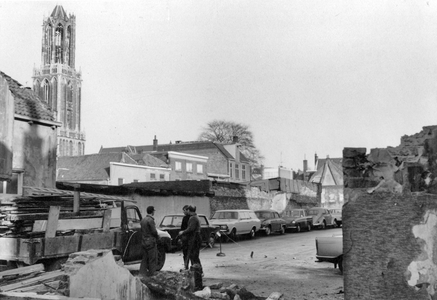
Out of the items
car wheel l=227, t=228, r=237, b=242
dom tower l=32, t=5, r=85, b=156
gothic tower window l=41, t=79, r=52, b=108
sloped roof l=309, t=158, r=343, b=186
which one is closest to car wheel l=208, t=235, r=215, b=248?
car wheel l=227, t=228, r=237, b=242

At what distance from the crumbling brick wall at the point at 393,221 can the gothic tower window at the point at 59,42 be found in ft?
479

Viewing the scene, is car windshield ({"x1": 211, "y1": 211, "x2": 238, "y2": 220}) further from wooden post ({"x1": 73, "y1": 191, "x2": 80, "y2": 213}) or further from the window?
wooden post ({"x1": 73, "y1": 191, "x2": 80, "y2": 213})

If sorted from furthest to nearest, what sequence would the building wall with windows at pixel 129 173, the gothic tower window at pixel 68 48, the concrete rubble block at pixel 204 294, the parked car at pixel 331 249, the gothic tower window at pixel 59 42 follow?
1. the gothic tower window at pixel 68 48
2. the gothic tower window at pixel 59 42
3. the building wall with windows at pixel 129 173
4. the parked car at pixel 331 249
5. the concrete rubble block at pixel 204 294

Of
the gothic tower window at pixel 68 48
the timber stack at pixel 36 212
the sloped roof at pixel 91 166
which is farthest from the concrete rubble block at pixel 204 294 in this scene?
the gothic tower window at pixel 68 48

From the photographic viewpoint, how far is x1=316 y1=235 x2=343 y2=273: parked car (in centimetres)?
1426

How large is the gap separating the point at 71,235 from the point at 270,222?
60.8 ft

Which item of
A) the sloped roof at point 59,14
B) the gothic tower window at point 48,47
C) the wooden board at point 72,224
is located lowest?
the wooden board at point 72,224

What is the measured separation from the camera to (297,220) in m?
32.9

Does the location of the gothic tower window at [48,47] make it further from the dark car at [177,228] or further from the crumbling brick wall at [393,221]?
the crumbling brick wall at [393,221]

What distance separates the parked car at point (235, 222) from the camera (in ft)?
82.4

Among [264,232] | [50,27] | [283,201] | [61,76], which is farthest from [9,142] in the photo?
[50,27]

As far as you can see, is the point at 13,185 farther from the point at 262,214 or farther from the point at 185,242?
the point at 262,214

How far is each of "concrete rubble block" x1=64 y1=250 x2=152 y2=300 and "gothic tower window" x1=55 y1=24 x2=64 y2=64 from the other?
143m

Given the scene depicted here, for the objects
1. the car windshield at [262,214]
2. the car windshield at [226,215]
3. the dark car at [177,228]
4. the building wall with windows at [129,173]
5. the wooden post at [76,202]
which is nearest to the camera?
the wooden post at [76,202]
